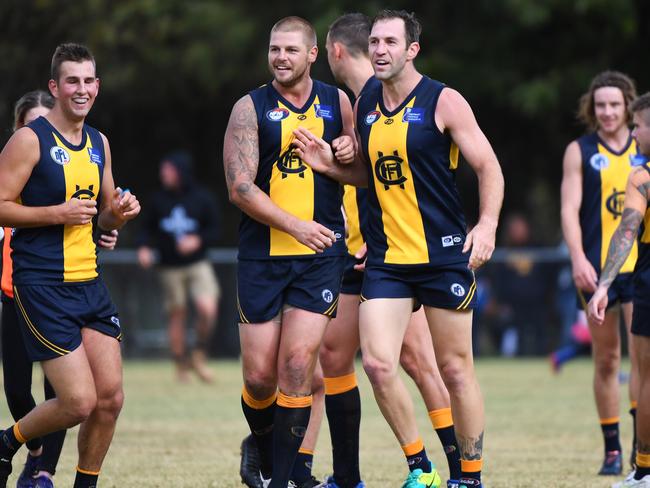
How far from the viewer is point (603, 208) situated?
30.9 ft

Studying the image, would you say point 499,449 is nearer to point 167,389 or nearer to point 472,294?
point 472,294

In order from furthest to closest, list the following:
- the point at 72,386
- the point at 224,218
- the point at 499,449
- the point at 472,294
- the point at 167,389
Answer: the point at 224,218 → the point at 167,389 → the point at 499,449 → the point at 472,294 → the point at 72,386

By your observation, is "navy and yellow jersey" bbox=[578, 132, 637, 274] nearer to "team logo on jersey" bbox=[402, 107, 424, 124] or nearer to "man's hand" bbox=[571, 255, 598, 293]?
"man's hand" bbox=[571, 255, 598, 293]

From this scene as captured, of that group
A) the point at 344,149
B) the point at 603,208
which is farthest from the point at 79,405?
the point at 603,208

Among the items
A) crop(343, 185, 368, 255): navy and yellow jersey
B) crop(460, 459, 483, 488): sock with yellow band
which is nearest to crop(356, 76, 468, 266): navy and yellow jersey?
crop(343, 185, 368, 255): navy and yellow jersey

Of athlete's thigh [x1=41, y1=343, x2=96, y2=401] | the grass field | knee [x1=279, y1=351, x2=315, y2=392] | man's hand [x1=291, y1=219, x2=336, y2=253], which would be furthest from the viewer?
the grass field

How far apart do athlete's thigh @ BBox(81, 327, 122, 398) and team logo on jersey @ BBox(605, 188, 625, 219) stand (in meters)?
3.93

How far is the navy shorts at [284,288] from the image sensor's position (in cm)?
740

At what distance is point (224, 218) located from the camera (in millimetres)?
23906

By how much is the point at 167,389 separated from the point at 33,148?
28.7 ft

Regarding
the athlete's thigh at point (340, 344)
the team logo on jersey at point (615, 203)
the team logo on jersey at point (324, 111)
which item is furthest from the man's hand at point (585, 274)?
the team logo on jersey at point (324, 111)

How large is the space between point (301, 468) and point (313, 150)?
6.18 feet

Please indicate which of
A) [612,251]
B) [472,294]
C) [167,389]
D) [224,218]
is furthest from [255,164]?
[224,218]

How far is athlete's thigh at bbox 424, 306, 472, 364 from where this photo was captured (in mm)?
7406
